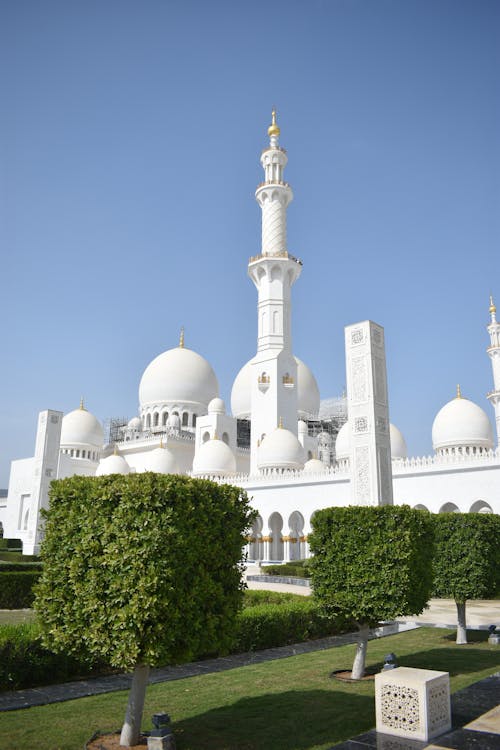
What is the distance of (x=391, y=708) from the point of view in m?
5.47

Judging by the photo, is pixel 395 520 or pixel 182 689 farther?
pixel 395 520

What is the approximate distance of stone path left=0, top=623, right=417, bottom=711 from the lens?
22.0 ft

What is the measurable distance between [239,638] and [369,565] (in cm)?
273

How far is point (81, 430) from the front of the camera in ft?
141

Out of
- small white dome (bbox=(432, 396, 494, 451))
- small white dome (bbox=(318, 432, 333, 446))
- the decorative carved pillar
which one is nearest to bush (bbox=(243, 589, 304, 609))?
the decorative carved pillar

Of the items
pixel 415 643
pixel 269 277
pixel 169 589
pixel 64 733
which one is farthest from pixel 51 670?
pixel 269 277

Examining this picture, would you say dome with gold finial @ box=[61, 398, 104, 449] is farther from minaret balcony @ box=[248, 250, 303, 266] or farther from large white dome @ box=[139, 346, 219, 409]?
minaret balcony @ box=[248, 250, 303, 266]

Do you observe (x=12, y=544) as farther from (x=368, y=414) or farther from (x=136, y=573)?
(x=136, y=573)

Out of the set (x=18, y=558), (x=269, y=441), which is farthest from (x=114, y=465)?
(x=18, y=558)

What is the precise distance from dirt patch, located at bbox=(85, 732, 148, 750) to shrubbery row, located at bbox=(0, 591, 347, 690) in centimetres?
67

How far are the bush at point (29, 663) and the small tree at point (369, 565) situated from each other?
3.37 metres

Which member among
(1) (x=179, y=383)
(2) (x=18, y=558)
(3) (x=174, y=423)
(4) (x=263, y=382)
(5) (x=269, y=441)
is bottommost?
(2) (x=18, y=558)

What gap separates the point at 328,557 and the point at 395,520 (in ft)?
3.55

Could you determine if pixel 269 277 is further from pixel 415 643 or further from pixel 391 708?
pixel 391 708
